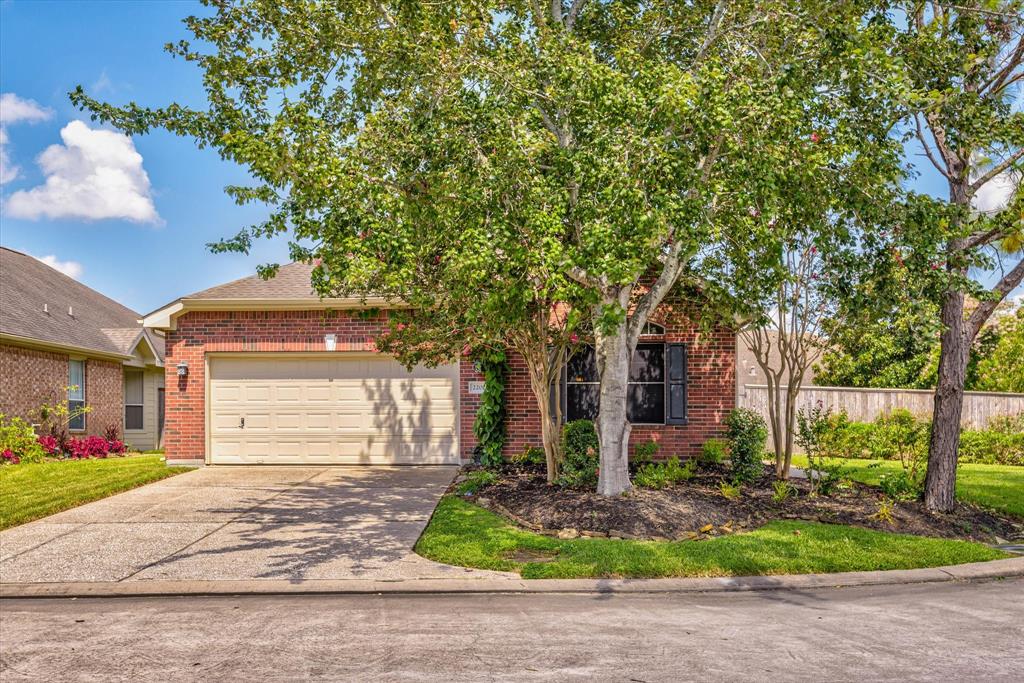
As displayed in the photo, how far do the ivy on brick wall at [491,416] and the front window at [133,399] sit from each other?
13.3 metres

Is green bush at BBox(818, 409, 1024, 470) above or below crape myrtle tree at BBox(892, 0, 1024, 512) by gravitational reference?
below

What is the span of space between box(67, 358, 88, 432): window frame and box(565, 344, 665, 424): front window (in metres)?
12.8

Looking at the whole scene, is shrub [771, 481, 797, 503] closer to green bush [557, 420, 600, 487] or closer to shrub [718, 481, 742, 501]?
shrub [718, 481, 742, 501]

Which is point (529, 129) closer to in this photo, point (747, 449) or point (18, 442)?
point (747, 449)

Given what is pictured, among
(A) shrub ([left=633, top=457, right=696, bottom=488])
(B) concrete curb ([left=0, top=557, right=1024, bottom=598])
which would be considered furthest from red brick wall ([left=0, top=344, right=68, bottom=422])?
(A) shrub ([left=633, top=457, right=696, bottom=488])

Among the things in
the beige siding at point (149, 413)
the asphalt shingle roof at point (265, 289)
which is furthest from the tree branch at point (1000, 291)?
the beige siding at point (149, 413)

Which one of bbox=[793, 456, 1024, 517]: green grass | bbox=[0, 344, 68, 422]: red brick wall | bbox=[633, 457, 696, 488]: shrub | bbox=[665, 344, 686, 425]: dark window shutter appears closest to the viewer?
bbox=[793, 456, 1024, 517]: green grass

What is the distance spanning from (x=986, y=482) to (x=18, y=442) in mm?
19194

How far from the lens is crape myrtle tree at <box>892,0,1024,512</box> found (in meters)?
7.99

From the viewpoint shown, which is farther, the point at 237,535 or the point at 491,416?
the point at 491,416

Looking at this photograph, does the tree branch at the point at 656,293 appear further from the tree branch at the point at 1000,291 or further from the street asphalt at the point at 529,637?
Result: the street asphalt at the point at 529,637

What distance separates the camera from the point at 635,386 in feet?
45.9

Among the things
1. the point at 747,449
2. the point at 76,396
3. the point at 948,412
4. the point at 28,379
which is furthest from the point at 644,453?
the point at 76,396

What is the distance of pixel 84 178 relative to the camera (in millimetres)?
20203
